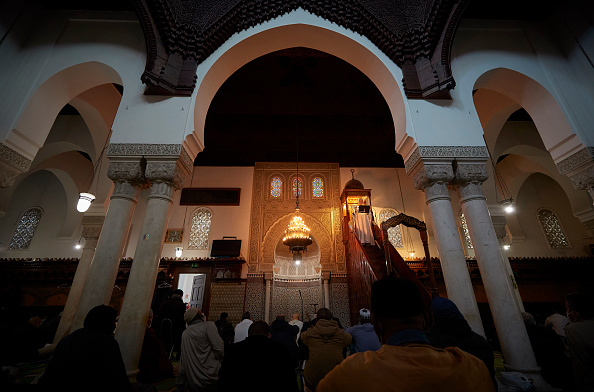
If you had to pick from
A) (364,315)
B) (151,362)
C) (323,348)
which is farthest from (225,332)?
(323,348)

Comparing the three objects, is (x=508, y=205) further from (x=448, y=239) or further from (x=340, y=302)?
(x=340, y=302)

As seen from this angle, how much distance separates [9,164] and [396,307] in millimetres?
5850

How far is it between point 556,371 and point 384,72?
16.2 feet

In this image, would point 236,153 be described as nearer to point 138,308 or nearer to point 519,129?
point 138,308

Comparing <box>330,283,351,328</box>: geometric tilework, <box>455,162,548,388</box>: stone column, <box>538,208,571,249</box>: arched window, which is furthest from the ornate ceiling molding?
<box>538,208,571,249</box>: arched window

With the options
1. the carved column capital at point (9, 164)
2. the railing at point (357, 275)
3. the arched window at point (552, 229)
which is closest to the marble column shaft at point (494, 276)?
the railing at point (357, 275)

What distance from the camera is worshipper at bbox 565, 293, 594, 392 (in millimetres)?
2061

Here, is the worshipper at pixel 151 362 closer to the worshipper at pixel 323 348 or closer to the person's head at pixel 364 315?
the worshipper at pixel 323 348

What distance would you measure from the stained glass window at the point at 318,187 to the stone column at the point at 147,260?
263 inches

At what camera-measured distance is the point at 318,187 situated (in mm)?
10742

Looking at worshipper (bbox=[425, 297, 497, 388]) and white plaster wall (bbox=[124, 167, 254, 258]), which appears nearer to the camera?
worshipper (bbox=[425, 297, 497, 388])

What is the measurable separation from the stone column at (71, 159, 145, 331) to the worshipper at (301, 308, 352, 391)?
272 centimetres

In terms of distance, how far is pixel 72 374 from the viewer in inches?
70.3

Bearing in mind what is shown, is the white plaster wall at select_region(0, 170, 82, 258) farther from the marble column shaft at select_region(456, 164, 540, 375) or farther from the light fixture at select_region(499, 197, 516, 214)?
the light fixture at select_region(499, 197, 516, 214)
